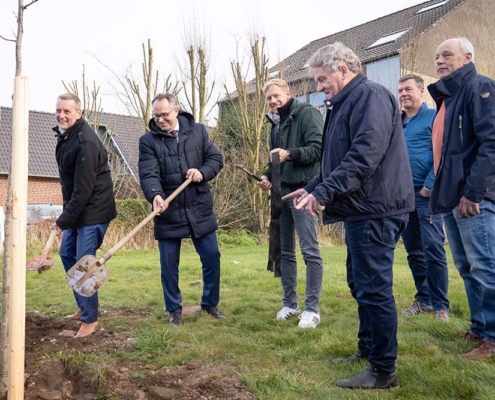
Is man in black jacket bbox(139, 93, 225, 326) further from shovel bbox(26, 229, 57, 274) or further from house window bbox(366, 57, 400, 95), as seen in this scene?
house window bbox(366, 57, 400, 95)

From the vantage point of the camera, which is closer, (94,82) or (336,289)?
(336,289)

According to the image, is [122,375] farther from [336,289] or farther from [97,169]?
[336,289]

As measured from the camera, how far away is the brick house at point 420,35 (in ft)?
62.3

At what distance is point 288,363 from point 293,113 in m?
2.32

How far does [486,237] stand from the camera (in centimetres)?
338

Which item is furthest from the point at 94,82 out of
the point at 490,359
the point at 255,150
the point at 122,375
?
the point at 490,359

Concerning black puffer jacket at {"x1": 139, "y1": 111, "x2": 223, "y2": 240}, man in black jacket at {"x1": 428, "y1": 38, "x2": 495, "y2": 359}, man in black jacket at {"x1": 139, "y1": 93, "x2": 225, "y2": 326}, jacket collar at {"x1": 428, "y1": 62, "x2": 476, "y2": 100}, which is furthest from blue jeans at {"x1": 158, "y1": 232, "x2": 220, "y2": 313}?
jacket collar at {"x1": 428, "y1": 62, "x2": 476, "y2": 100}

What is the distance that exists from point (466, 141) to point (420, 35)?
62.8 ft

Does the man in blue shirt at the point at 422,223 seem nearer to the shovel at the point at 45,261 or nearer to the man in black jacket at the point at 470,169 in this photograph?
the man in black jacket at the point at 470,169

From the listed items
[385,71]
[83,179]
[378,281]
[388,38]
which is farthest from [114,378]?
[388,38]

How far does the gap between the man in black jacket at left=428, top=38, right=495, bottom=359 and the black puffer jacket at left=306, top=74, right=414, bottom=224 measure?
0.52 metres

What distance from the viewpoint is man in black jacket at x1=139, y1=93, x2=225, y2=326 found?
4.83 m

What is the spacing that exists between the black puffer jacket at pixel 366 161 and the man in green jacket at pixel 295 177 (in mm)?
1362

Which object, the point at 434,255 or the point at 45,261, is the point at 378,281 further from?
the point at 45,261
